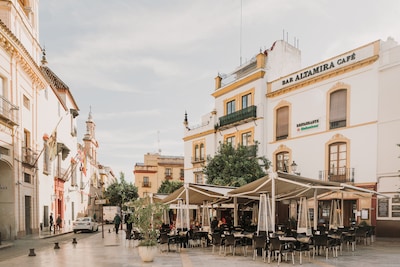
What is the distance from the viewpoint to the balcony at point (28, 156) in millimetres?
22395

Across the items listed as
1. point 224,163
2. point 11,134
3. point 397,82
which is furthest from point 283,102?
point 11,134

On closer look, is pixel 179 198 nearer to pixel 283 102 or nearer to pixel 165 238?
pixel 165 238

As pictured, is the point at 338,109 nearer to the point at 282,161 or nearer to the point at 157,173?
the point at 282,161

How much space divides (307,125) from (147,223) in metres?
15.8

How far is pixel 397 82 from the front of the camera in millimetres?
19688

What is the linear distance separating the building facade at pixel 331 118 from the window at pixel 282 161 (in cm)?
7

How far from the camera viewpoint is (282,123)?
27.1 m

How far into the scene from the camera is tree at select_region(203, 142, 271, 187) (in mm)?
23925

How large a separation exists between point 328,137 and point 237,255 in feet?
40.9

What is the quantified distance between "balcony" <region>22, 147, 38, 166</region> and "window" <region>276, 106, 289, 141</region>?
1733 centimetres

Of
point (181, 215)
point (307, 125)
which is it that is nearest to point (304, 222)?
point (181, 215)

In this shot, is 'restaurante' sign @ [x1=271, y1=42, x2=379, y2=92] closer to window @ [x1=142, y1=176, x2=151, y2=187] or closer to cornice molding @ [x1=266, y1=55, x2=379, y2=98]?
cornice molding @ [x1=266, y1=55, x2=379, y2=98]

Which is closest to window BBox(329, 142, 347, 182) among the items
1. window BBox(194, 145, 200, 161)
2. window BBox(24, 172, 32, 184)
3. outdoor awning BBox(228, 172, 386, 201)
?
outdoor awning BBox(228, 172, 386, 201)

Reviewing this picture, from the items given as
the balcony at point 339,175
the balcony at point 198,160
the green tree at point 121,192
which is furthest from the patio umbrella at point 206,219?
the green tree at point 121,192
